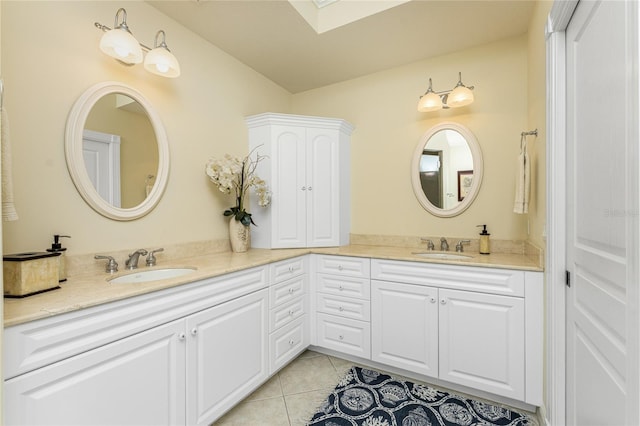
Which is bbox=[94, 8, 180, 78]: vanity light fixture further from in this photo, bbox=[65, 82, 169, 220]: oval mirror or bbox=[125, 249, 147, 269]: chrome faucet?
bbox=[125, 249, 147, 269]: chrome faucet

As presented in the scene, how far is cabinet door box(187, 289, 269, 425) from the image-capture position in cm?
152

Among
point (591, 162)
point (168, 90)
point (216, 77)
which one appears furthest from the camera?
point (216, 77)

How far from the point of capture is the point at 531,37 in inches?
82.1

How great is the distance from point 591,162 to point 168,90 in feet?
7.73

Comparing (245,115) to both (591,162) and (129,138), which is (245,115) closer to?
(129,138)

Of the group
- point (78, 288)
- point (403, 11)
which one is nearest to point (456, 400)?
→ point (78, 288)

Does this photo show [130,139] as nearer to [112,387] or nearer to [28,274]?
[28,274]

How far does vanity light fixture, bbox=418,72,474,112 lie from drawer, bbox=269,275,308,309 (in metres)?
1.70

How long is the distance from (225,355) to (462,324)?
1473 millimetres

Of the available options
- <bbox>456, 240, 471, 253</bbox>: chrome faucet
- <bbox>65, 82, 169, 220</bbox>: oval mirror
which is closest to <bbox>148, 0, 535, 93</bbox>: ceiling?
<bbox>65, 82, 169, 220</bbox>: oval mirror

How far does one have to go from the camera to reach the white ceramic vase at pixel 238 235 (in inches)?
95.7

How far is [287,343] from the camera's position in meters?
2.21

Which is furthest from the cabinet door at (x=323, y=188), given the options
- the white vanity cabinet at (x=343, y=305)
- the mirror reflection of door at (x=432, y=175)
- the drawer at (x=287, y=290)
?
the mirror reflection of door at (x=432, y=175)

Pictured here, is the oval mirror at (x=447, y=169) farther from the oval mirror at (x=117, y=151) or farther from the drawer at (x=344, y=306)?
the oval mirror at (x=117, y=151)
